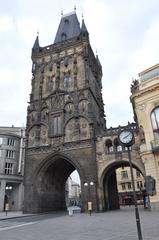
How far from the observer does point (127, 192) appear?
55875mm

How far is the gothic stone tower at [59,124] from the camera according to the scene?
30609mm

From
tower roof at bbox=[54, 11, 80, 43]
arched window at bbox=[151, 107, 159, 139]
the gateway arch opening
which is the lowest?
the gateway arch opening

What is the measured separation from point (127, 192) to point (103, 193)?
98.6 ft

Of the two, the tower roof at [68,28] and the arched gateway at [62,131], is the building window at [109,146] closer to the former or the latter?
the arched gateway at [62,131]

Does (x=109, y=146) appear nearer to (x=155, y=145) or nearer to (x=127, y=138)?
(x=155, y=145)

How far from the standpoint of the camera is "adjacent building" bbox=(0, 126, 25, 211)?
4196cm

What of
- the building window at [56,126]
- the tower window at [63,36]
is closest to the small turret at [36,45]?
the tower window at [63,36]

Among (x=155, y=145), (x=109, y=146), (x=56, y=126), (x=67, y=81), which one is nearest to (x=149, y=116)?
(x=155, y=145)

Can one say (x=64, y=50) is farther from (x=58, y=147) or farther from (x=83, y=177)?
(x=83, y=177)

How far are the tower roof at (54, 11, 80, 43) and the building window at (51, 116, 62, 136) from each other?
1799 centimetres

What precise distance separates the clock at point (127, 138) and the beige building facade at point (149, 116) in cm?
1506

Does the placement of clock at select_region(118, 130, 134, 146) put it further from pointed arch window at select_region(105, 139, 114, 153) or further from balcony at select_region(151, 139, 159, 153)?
pointed arch window at select_region(105, 139, 114, 153)

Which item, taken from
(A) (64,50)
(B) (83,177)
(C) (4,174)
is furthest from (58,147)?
(A) (64,50)

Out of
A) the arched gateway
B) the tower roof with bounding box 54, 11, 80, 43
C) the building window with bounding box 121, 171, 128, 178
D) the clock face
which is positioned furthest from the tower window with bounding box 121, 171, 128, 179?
the clock face
